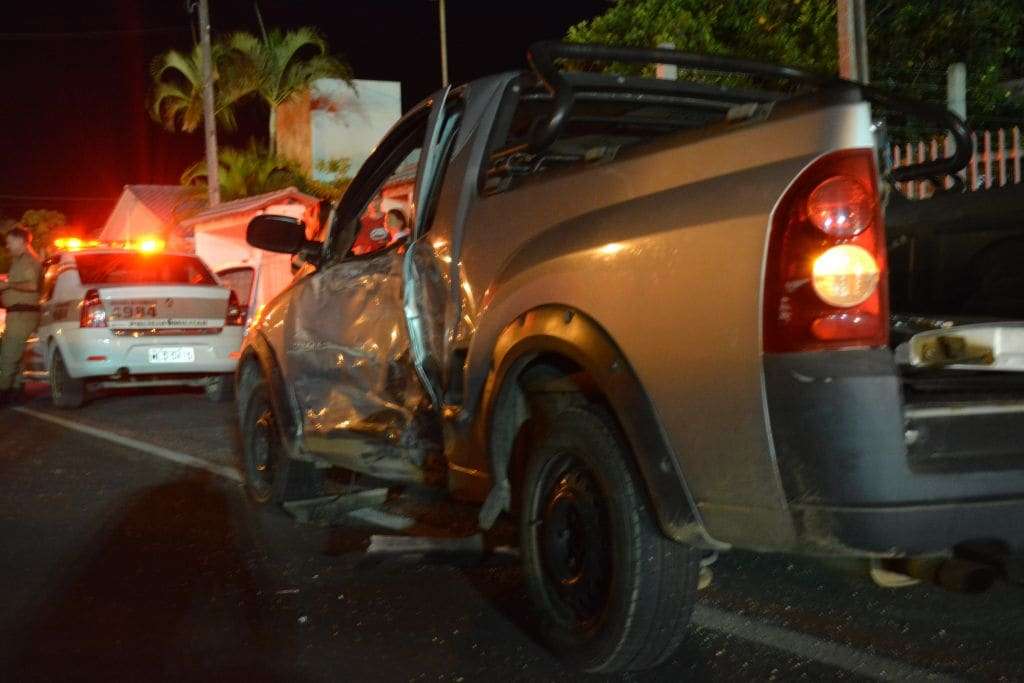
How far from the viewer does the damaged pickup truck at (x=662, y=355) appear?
2.92m

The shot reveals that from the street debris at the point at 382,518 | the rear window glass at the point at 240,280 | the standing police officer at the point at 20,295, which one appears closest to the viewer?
the street debris at the point at 382,518

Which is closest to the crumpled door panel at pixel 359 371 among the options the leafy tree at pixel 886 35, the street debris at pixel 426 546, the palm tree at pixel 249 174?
the street debris at pixel 426 546

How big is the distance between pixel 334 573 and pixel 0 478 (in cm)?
387

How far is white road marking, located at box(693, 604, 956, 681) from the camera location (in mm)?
3738

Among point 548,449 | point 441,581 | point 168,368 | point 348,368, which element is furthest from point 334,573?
point 168,368

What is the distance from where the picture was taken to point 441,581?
505 cm

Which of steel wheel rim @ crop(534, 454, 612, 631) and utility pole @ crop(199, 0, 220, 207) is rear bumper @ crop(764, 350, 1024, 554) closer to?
steel wheel rim @ crop(534, 454, 612, 631)

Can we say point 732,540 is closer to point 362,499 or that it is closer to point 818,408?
point 818,408

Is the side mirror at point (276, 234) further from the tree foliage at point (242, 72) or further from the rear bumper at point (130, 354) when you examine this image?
the tree foliage at point (242, 72)

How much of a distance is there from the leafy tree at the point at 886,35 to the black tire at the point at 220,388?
239 inches

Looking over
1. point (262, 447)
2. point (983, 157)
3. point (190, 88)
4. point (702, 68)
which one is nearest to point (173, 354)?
point (262, 447)

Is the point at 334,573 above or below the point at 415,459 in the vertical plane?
below

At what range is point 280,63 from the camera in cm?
3238

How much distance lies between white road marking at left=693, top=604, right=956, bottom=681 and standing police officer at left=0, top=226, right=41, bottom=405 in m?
10.3
